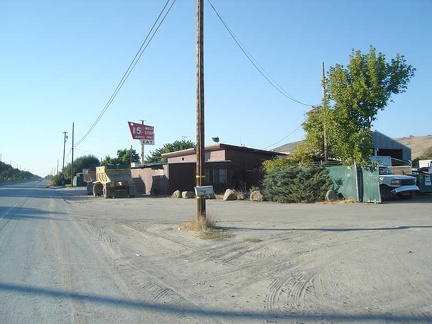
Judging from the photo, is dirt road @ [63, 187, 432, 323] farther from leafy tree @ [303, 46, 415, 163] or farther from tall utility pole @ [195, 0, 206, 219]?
leafy tree @ [303, 46, 415, 163]

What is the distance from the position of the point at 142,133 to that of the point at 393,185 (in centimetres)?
3901

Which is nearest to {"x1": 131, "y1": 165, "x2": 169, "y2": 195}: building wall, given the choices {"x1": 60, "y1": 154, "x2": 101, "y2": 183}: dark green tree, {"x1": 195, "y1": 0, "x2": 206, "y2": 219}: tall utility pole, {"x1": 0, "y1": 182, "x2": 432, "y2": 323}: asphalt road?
{"x1": 195, "y1": 0, "x2": 206, "y2": 219}: tall utility pole

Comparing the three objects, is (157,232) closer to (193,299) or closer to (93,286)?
(93,286)

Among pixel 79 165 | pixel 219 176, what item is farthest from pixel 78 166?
pixel 219 176

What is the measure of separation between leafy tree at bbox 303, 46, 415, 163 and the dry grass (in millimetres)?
12675

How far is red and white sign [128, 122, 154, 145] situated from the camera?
54406 millimetres

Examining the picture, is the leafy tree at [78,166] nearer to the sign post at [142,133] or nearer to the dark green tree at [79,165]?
the dark green tree at [79,165]

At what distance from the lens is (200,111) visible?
1237cm

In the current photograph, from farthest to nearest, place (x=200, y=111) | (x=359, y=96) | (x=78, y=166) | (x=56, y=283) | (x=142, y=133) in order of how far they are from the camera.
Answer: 1. (x=78, y=166)
2. (x=142, y=133)
3. (x=359, y=96)
4. (x=200, y=111)
5. (x=56, y=283)

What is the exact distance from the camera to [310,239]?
33.9ft

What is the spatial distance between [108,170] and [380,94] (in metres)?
23.2

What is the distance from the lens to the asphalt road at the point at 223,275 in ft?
17.3

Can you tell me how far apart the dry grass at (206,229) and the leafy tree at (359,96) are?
1268 centimetres

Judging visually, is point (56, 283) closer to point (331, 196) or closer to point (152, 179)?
point (331, 196)
